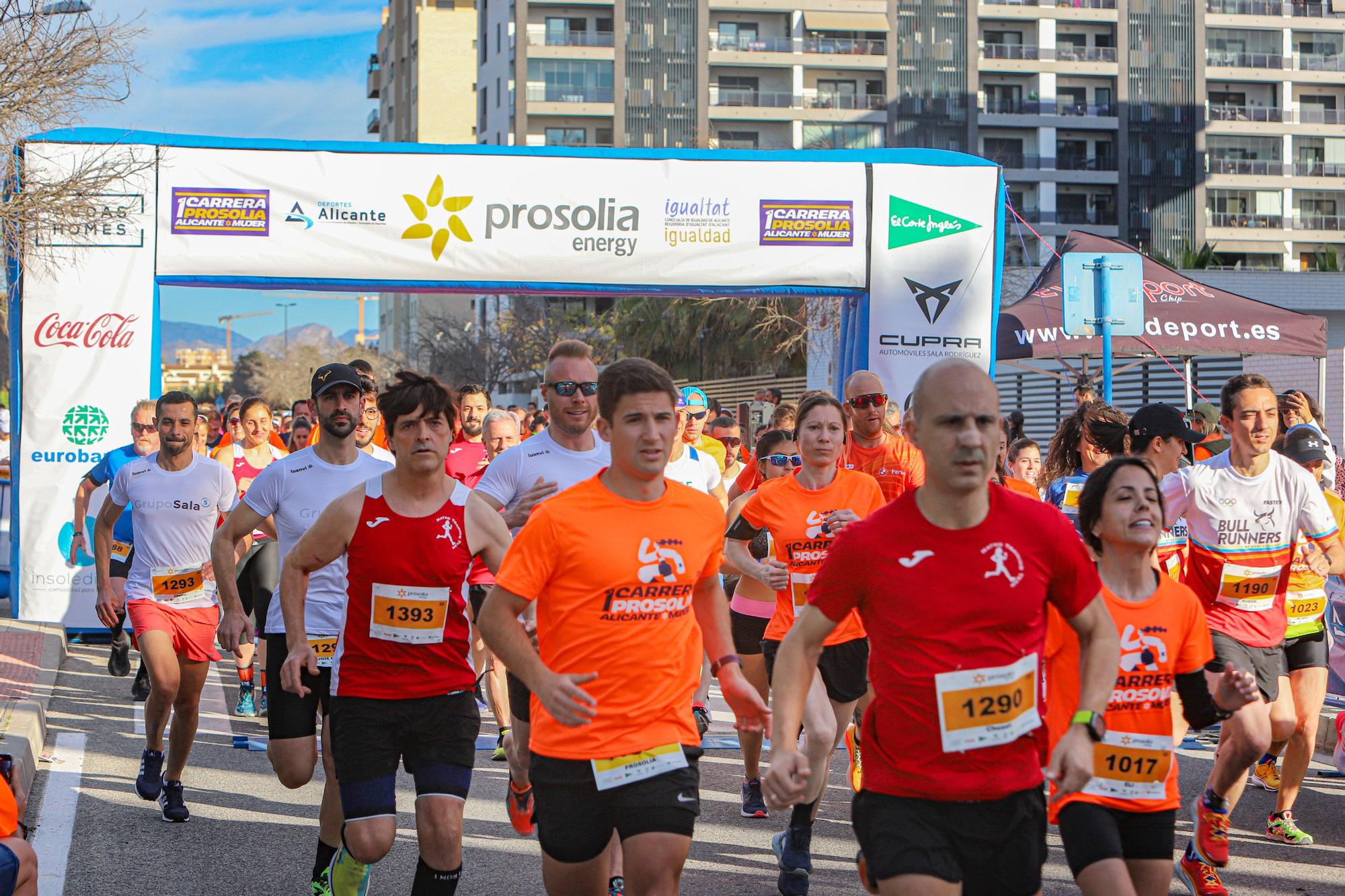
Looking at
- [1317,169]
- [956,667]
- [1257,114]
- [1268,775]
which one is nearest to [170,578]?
[956,667]

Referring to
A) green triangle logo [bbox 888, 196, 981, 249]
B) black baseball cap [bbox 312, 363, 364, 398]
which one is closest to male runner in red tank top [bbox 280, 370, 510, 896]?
black baseball cap [bbox 312, 363, 364, 398]

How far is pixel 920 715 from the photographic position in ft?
11.7

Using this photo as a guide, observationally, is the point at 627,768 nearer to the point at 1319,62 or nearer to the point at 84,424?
the point at 84,424

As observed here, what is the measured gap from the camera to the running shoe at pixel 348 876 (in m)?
4.97

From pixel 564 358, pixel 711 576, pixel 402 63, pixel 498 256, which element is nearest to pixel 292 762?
pixel 564 358

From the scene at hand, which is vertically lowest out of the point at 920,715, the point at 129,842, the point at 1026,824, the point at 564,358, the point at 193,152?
the point at 129,842

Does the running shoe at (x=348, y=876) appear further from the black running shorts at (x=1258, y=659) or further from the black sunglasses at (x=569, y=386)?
the black running shorts at (x=1258, y=659)

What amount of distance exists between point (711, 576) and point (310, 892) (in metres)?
2.58

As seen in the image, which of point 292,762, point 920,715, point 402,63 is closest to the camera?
point 920,715

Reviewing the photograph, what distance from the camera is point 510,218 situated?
45.3ft

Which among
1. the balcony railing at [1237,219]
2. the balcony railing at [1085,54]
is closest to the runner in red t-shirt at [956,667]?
the balcony railing at [1085,54]

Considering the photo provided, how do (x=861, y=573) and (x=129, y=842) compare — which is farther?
(x=129, y=842)

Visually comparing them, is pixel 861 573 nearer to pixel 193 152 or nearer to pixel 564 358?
pixel 564 358

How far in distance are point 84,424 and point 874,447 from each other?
8645mm
